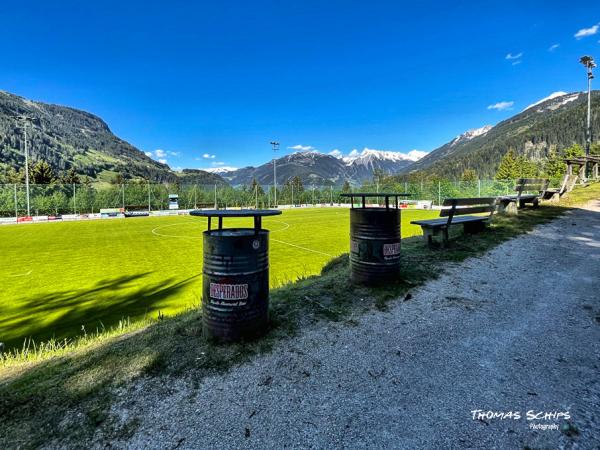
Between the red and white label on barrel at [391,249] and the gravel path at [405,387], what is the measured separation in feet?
2.56

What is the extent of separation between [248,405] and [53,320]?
5.27 metres

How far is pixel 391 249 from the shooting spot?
4.62 metres

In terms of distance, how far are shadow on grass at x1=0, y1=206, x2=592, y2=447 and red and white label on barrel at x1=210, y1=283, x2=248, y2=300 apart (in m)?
0.46

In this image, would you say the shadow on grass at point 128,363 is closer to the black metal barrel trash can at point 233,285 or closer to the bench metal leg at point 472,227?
the black metal barrel trash can at point 233,285

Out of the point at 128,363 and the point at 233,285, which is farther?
the point at 233,285

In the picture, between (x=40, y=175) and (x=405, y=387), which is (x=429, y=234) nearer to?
(x=405, y=387)

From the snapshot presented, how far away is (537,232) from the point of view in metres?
8.39

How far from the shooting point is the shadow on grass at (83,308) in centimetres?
529

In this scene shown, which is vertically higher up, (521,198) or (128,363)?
(521,198)

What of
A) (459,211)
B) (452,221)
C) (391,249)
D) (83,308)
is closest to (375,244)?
(391,249)

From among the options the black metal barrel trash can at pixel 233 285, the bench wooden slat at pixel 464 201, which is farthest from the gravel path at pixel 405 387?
the bench wooden slat at pixel 464 201

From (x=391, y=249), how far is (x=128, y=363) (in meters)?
3.42

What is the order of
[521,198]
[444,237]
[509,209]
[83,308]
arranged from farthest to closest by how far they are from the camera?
[521,198], [509,209], [444,237], [83,308]

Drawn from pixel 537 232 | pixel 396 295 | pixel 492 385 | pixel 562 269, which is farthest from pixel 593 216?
pixel 492 385
